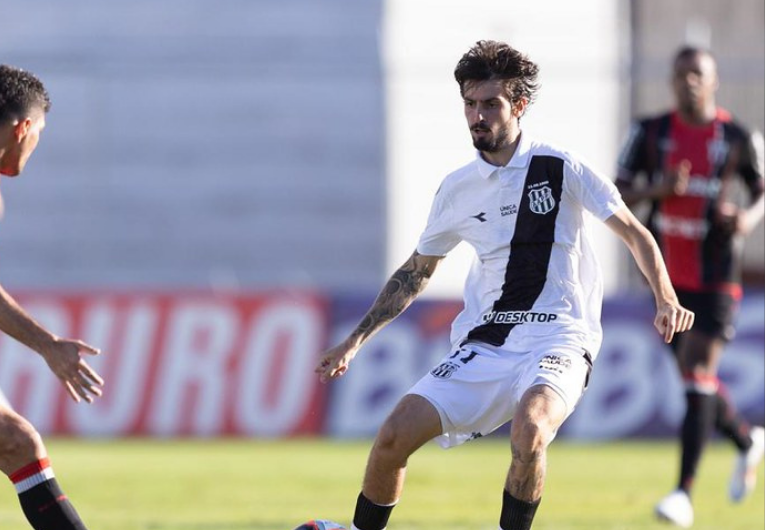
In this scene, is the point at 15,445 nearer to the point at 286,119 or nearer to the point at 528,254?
the point at 528,254

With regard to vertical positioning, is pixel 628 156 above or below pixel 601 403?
above

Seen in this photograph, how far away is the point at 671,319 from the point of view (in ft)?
22.6

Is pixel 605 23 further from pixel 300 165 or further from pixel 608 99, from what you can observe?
pixel 300 165

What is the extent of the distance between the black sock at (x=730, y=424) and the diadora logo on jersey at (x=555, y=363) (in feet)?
12.9

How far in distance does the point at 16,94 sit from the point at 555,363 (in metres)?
2.48

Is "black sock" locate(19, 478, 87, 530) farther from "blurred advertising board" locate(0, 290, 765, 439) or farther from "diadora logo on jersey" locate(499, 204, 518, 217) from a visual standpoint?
"blurred advertising board" locate(0, 290, 765, 439)

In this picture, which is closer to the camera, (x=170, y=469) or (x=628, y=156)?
(x=628, y=156)

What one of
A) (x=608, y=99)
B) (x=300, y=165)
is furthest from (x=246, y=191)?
(x=608, y=99)

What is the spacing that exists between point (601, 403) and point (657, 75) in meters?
5.37

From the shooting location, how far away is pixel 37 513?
6.92 metres

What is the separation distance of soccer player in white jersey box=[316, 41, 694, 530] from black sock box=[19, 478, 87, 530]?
3.88ft

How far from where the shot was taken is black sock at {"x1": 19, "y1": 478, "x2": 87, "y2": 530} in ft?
22.6

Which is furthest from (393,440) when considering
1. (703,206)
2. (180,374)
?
(180,374)

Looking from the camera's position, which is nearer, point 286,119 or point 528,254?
point 528,254
